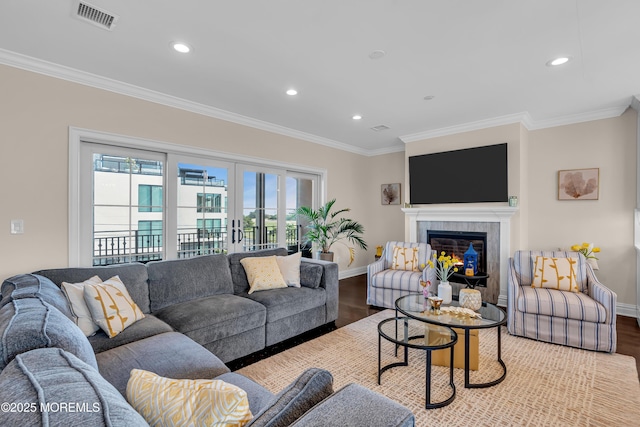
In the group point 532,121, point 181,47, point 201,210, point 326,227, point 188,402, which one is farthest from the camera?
point 326,227

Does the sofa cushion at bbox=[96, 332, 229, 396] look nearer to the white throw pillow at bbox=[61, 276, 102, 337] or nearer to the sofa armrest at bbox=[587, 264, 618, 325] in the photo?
the white throw pillow at bbox=[61, 276, 102, 337]

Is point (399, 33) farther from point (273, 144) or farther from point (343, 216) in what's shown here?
point (343, 216)

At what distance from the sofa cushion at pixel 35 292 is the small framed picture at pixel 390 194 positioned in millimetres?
5239

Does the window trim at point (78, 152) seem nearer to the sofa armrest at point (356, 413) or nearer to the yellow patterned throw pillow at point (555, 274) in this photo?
the sofa armrest at point (356, 413)

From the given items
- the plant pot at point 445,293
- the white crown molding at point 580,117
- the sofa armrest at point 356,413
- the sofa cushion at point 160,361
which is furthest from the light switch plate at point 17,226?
the white crown molding at point 580,117

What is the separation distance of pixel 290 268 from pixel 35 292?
7.18ft

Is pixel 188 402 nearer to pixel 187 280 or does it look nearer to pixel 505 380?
pixel 187 280

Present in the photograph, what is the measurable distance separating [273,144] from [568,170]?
13.9 feet

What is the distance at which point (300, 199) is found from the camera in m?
5.38

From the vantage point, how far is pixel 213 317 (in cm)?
250

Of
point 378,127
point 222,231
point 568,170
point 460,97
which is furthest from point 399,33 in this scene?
point 568,170

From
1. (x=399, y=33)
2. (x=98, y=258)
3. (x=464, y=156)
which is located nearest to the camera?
(x=399, y=33)

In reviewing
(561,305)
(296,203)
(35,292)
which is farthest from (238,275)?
(561,305)

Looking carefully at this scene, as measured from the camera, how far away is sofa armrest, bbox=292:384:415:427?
65cm
